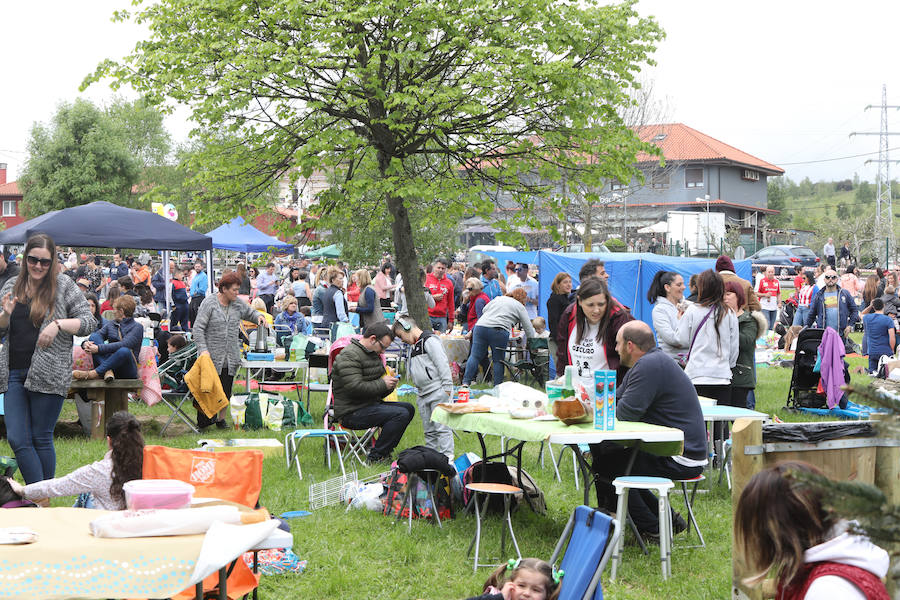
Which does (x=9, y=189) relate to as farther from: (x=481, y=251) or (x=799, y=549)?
(x=799, y=549)

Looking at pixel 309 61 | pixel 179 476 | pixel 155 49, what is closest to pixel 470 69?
pixel 309 61

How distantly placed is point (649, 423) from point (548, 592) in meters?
1.93

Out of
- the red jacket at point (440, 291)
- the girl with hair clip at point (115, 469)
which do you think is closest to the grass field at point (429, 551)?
the girl with hair clip at point (115, 469)

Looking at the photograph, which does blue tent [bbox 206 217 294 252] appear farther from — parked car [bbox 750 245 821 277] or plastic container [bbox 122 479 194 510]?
parked car [bbox 750 245 821 277]

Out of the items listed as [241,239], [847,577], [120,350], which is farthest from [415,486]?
[241,239]

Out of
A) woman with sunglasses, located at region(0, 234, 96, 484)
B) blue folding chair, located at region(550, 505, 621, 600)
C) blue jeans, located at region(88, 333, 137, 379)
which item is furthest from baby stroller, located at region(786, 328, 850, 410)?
woman with sunglasses, located at region(0, 234, 96, 484)

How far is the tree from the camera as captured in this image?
164 feet

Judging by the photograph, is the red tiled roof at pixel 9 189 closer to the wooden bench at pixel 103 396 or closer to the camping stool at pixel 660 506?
the wooden bench at pixel 103 396

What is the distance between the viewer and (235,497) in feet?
15.7

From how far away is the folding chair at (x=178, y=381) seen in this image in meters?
10.1

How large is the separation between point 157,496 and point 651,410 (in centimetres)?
343

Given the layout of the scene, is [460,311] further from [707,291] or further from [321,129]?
[707,291]

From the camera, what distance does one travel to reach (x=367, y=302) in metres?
14.1

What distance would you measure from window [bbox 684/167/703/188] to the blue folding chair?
177 feet
